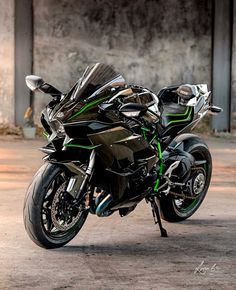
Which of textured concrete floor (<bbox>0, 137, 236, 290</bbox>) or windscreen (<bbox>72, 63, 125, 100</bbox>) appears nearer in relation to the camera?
textured concrete floor (<bbox>0, 137, 236, 290</bbox>)

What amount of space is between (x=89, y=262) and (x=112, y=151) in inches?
33.1

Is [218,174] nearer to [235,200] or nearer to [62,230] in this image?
[235,200]

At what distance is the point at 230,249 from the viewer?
660 cm

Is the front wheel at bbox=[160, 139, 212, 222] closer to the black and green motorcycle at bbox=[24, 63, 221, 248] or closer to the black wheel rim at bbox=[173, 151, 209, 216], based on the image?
the black wheel rim at bbox=[173, 151, 209, 216]

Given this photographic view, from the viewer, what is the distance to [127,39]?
49.4ft

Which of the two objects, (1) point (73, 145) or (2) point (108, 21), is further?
(2) point (108, 21)

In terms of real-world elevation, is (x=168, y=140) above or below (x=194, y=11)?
below

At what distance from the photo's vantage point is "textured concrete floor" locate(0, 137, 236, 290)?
5605 millimetres

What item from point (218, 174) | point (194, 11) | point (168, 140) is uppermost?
point (194, 11)

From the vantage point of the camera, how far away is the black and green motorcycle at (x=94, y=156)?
Result: 6.30 metres

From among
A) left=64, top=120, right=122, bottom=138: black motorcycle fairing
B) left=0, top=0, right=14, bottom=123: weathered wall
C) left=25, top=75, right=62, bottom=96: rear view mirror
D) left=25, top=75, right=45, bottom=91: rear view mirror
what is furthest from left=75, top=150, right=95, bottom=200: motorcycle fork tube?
left=0, top=0, right=14, bottom=123: weathered wall

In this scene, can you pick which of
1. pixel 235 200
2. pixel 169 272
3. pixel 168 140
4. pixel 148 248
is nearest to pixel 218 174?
pixel 235 200

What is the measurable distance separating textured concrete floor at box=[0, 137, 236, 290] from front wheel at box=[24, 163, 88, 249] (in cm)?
12

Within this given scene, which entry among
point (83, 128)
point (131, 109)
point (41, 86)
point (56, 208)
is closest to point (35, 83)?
point (41, 86)
